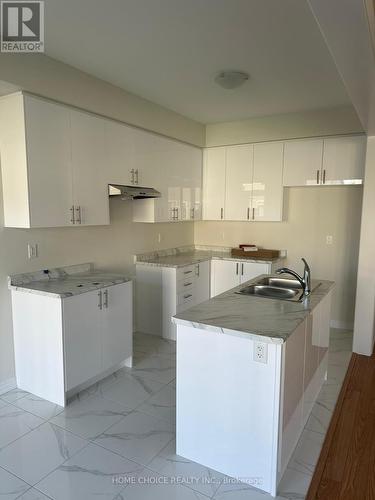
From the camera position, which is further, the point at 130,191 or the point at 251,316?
the point at 130,191

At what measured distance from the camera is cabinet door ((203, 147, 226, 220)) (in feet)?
16.1

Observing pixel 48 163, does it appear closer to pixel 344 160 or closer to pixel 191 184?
pixel 191 184

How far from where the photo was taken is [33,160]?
2.70 m

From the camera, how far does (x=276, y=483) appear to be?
189cm

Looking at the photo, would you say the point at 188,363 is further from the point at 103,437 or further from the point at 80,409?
the point at 80,409

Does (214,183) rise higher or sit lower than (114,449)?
higher

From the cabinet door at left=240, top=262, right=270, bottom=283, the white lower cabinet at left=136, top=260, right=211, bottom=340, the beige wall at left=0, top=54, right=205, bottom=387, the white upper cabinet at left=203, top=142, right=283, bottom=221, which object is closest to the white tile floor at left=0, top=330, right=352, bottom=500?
the beige wall at left=0, top=54, right=205, bottom=387

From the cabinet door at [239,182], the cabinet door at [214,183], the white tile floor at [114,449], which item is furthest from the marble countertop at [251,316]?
the cabinet door at [214,183]

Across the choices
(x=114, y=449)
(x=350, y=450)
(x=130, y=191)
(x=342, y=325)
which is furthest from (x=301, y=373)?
(x=342, y=325)

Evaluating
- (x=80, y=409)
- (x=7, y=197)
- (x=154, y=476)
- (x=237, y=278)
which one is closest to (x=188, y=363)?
(x=154, y=476)

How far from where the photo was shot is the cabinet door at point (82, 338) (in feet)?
8.77

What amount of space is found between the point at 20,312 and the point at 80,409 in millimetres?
904

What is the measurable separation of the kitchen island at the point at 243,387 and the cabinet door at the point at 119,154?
5.95 ft

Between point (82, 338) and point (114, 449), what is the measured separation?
2.88ft
